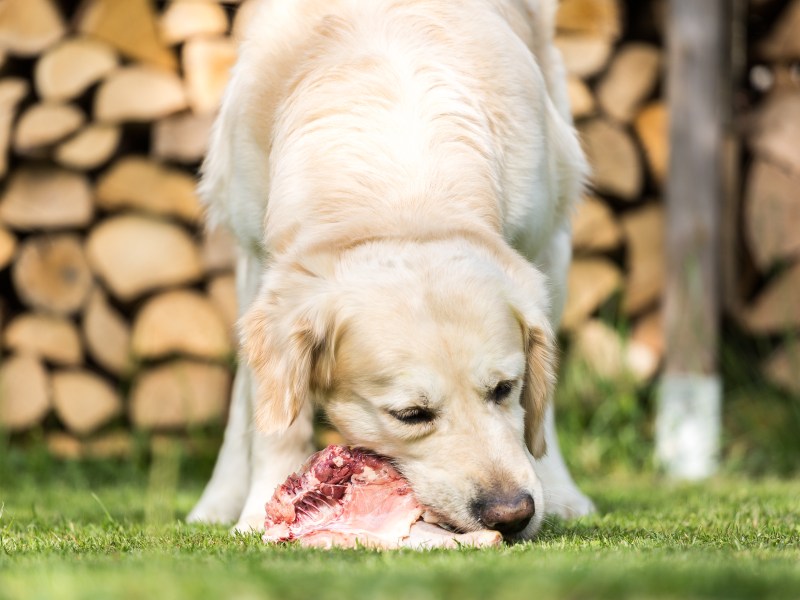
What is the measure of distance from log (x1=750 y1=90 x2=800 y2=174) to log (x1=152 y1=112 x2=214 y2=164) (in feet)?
7.73

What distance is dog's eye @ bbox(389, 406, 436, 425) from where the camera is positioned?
2389 millimetres

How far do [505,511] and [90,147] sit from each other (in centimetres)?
321

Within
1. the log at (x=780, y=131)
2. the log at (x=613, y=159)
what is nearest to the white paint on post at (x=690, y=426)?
the log at (x=613, y=159)

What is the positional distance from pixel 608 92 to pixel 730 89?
0.55m

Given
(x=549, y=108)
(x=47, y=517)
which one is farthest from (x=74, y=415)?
(x=549, y=108)

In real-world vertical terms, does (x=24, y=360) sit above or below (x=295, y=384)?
below

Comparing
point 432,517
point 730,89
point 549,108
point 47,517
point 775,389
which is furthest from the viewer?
point 730,89

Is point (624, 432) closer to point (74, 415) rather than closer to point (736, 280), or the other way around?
point (736, 280)

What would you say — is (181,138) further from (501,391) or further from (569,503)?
(501,391)

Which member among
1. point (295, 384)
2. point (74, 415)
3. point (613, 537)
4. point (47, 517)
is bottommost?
point (74, 415)

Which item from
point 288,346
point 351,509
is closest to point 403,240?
point 288,346

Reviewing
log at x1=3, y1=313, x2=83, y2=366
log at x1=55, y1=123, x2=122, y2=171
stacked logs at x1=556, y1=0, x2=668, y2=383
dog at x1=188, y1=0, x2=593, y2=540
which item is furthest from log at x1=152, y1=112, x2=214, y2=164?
stacked logs at x1=556, y1=0, x2=668, y2=383

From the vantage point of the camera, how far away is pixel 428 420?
7.86 feet

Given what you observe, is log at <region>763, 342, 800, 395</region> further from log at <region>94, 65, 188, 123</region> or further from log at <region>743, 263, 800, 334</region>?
log at <region>94, 65, 188, 123</region>
